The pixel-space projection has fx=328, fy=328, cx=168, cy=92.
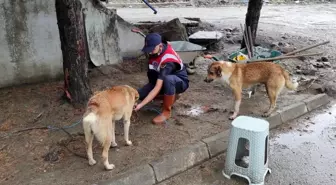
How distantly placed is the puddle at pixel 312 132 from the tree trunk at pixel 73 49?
3260 millimetres

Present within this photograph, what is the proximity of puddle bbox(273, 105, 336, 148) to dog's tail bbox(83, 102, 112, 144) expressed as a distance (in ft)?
9.06

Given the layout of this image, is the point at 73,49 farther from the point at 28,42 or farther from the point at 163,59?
the point at 28,42

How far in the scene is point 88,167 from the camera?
4.00 m

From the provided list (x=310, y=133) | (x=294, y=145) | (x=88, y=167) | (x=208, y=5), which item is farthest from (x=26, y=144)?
(x=208, y=5)

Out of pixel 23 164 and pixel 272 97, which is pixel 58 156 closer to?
pixel 23 164

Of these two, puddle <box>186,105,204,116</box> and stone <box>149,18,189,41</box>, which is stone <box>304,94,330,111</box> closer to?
puddle <box>186,105,204,116</box>

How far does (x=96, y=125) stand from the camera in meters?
3.66

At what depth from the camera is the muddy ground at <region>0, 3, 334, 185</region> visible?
12.9 ft

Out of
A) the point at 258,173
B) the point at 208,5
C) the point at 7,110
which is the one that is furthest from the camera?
the point at 208,5

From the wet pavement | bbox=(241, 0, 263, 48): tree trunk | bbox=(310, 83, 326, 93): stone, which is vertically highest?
bbox=(241, 0, 263, 48): tree trunk

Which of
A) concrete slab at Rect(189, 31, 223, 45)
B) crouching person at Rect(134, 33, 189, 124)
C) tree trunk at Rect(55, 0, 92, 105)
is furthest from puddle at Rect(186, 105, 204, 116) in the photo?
concrete slab at Rect(189, 31, 223, 45)

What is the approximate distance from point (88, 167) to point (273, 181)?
7.54 feet

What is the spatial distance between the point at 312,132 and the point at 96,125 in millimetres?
3690

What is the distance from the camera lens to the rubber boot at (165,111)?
520cm
